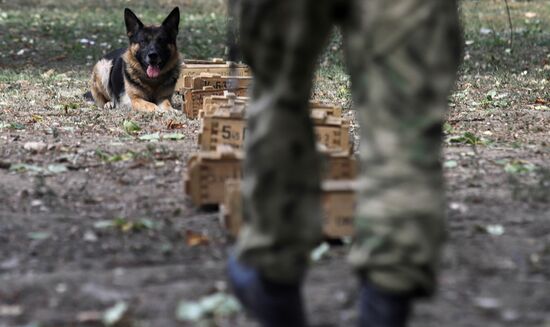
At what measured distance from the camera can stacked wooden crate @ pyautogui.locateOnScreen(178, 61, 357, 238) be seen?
3.77 metres

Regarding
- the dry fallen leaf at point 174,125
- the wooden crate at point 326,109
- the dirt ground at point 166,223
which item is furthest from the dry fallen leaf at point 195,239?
the dry fallen leaf at point 174,125

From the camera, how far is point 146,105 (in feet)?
Result: 33.8

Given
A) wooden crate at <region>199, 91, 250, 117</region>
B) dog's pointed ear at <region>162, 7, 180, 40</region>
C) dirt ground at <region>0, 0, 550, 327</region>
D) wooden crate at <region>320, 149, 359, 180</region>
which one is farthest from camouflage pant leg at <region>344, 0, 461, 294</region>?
dog's pointed ear at <region>162, 7, 180, 40</region>

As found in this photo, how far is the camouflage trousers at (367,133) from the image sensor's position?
242 cm

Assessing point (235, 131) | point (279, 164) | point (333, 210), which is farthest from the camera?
point (235, 131)

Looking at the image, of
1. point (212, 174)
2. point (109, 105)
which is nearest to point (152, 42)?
point (109, 105)

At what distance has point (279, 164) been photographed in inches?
101

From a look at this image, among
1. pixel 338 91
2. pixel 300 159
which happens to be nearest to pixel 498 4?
pixel 338 91

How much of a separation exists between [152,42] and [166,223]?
23.4 ft

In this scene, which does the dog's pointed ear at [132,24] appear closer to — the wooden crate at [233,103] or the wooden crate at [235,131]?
the wooden crate at [233,103]

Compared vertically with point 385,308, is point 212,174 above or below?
above

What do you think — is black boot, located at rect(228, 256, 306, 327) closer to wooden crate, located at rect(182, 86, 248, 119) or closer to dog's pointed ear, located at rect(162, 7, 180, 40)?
wooden crate, located at rect(182, 86, 248, 119)

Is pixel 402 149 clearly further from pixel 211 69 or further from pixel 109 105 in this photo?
pixel 109 105

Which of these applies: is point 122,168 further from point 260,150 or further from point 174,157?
point 260,150
